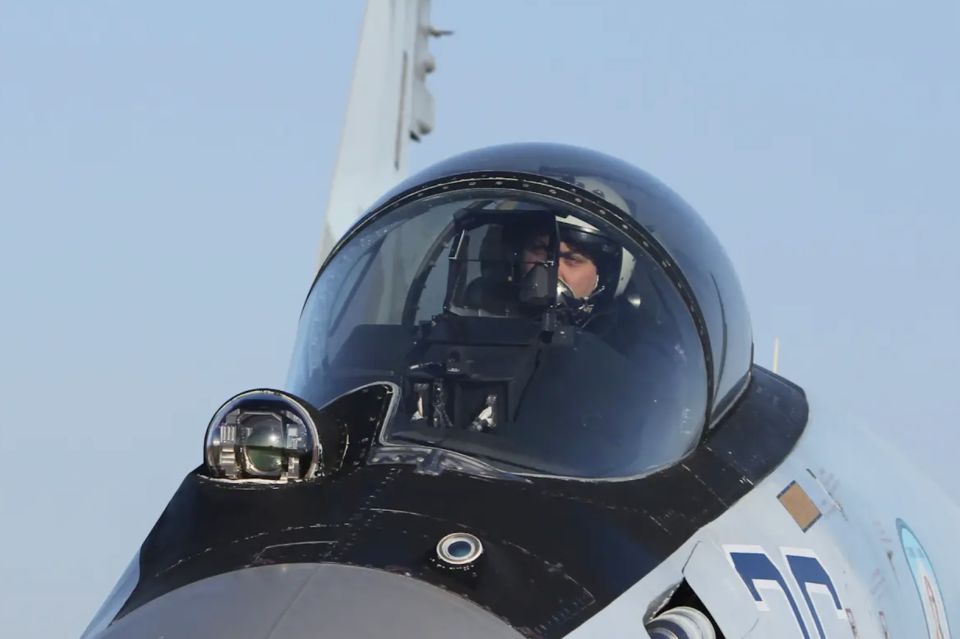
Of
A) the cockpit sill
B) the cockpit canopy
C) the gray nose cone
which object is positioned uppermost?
the cockpit canopy

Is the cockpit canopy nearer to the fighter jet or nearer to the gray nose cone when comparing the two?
the fighter jet

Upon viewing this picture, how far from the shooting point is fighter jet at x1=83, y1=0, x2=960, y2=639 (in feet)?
12.3

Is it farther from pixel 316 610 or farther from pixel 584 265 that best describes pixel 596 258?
pixel 316 610

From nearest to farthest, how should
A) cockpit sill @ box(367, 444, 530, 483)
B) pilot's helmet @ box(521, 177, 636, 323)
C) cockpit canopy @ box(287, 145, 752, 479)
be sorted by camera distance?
cockpit sill @ box(367, 444, 530, 483) < cockpit canopy @ box(287, 145, 752, 479) < pilot's helmet @ box(521, 177, 636, 323)

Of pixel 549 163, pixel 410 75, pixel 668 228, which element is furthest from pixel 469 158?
pixel 410 75

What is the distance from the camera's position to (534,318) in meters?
5.04

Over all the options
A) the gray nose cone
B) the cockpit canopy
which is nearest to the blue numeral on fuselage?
the cockpit canopy

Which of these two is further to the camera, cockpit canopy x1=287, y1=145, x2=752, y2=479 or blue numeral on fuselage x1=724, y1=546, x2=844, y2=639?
cockpit canopy x1=287, y1=145, x2=752, y2=479

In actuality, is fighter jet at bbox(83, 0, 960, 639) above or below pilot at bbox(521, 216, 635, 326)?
below

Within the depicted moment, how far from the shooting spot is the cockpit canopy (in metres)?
4.68

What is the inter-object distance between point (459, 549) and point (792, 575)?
1421mm

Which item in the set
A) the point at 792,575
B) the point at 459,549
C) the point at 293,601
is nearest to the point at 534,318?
the point at 792,575

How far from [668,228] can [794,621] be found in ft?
5.69

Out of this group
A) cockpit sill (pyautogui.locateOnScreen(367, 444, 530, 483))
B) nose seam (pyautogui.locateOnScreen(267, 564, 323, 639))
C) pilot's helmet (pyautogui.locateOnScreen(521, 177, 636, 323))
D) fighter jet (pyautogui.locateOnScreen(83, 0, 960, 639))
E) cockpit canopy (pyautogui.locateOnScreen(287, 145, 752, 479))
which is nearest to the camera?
nose seam (pyautogui.locateOnScreen(267, 564, 323, 639))
